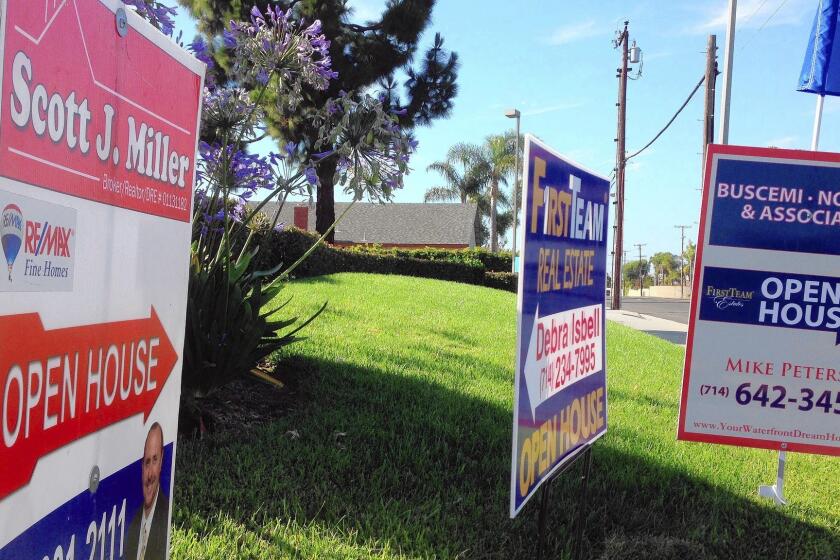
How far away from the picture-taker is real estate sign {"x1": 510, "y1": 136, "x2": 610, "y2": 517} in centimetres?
268

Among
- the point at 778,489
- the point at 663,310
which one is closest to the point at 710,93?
the point at 778,489

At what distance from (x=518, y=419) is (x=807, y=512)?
2998mm

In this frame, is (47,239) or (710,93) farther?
(710,93)

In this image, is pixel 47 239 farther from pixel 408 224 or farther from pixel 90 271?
pixel 408 224

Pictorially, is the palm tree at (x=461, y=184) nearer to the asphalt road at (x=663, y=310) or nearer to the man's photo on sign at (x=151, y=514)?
the asphalt road at (x=663, y=310)

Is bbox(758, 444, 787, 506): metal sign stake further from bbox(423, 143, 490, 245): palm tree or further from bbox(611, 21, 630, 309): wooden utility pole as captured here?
bbox(423, 143, 490, 245): palm tree

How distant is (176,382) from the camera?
1952 mm

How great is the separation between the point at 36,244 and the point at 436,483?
3.21 meters

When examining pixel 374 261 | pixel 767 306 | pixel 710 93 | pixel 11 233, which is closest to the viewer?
pixel 11 233

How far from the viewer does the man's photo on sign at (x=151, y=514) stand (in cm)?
175

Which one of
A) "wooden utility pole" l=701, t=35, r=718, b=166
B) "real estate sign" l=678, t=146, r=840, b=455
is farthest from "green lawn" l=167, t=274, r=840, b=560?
"wooden utility pole" l=701, t=35, r=718, b=166

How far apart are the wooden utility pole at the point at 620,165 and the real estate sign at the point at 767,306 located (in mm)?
26245

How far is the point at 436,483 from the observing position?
416 cm

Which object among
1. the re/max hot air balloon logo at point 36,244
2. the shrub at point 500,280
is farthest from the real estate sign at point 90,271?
the shrub at point 500,280
